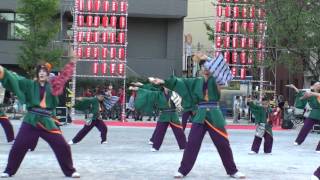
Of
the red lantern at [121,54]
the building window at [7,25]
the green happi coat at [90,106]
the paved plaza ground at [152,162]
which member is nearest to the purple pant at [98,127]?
the green happi coat at [90,106]

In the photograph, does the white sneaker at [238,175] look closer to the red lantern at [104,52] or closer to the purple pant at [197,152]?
the purple pant at [197,152]

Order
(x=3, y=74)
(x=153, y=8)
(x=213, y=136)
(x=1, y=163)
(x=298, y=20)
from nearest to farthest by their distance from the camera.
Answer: (x=3, y=74) → (x=213, y=136) → (x=1, y=163) → (x=298, y=20) → (x=153, y=8)

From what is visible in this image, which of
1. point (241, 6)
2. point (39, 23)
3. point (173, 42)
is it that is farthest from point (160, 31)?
point (241, 6)

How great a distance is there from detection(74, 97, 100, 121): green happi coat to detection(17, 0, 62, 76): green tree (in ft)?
51.0

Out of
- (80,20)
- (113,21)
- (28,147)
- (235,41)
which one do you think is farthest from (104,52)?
(28,147)

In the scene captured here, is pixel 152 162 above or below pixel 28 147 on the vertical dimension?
below

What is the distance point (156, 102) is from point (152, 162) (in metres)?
2.88

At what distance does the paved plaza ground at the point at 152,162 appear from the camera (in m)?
9.55

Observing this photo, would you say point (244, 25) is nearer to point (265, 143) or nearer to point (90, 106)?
point (90, 106)

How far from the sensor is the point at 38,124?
909 cm

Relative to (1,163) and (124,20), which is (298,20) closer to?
(124,20)

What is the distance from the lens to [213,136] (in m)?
9.46

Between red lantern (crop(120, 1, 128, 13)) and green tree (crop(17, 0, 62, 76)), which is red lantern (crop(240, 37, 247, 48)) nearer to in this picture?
red lantern (crop(120, 1, 128, 13))

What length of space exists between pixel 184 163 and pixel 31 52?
2366 cm
